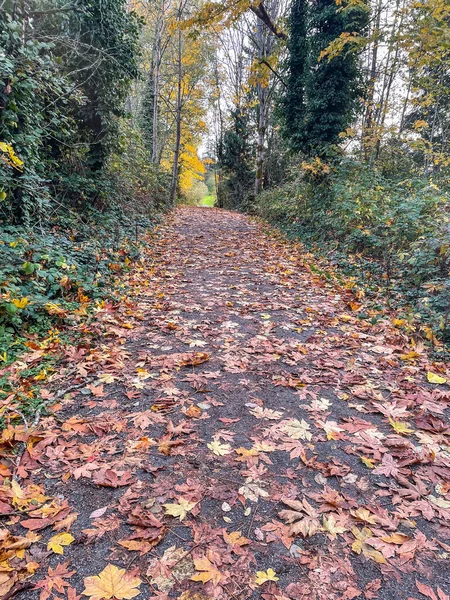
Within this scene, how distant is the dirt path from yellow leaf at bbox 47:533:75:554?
1cm

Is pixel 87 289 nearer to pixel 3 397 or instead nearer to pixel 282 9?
pixel 3 397

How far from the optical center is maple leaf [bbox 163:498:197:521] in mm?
1935

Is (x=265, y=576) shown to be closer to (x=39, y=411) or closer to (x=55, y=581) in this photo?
(x=55, y=581)

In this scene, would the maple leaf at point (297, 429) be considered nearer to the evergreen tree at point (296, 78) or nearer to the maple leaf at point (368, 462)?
the maple leaf at point (368, 462)

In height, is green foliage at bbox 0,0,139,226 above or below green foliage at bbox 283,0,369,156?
below

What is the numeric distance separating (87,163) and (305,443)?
7593 mm

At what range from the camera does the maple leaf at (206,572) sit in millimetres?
1615

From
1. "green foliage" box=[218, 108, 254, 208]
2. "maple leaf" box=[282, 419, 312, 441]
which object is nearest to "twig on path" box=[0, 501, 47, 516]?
"maple leaf" box=[282, 419, 312, 441]

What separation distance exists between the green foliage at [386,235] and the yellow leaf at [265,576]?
3.45m

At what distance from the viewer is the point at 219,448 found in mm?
2443

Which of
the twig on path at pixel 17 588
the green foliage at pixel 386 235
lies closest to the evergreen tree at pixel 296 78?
the green foliage at pixel 386 235

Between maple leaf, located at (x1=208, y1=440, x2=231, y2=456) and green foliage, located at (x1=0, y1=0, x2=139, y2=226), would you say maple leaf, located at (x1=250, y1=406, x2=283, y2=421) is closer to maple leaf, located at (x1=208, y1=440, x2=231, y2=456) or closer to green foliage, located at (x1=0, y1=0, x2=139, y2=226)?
maple leaf, located at (x1=208, y1=440, x2=231, y2=456)

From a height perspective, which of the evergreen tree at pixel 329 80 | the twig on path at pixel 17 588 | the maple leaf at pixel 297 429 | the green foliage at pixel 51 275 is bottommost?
the twig on path at pixel 17 588

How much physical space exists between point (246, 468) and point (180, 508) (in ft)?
1.68
